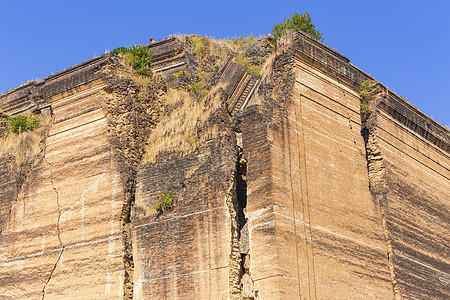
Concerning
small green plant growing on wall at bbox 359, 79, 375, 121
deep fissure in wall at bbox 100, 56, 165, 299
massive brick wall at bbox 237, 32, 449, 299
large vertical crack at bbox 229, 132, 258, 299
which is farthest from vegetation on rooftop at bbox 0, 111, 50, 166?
small green plant growing on wall at bbox 359, 79, 375, 121

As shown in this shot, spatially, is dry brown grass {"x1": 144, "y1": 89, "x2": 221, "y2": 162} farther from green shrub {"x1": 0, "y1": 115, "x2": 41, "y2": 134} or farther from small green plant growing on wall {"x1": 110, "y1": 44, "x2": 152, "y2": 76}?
green shrub {"x1": 0, "y1": 115, "x2": 41, "y2": 134}

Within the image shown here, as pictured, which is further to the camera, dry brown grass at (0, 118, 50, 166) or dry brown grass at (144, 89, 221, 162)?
dry brown grass at (0, 118, 50, 166)

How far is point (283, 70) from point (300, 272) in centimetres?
497

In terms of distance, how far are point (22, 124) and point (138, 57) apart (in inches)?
157

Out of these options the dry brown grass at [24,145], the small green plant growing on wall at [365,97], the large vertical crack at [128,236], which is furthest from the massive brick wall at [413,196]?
the dry brown grass at [24,145]

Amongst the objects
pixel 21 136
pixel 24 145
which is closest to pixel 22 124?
pixel 21 136

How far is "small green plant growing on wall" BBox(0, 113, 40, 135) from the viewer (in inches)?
763

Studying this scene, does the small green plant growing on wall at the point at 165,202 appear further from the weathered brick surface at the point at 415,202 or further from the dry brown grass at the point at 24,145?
the weathered brick surface at the point at 415,202

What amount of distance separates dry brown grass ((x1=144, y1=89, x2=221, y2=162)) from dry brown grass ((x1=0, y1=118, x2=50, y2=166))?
347 cm

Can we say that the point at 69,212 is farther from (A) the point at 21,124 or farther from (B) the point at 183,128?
(A) the point at 21,124

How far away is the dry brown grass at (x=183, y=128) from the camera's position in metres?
15.7

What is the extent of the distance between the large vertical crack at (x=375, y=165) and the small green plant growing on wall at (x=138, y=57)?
5.92m

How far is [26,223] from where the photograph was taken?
17.2 meters

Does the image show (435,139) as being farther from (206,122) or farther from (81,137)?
(81,137)
